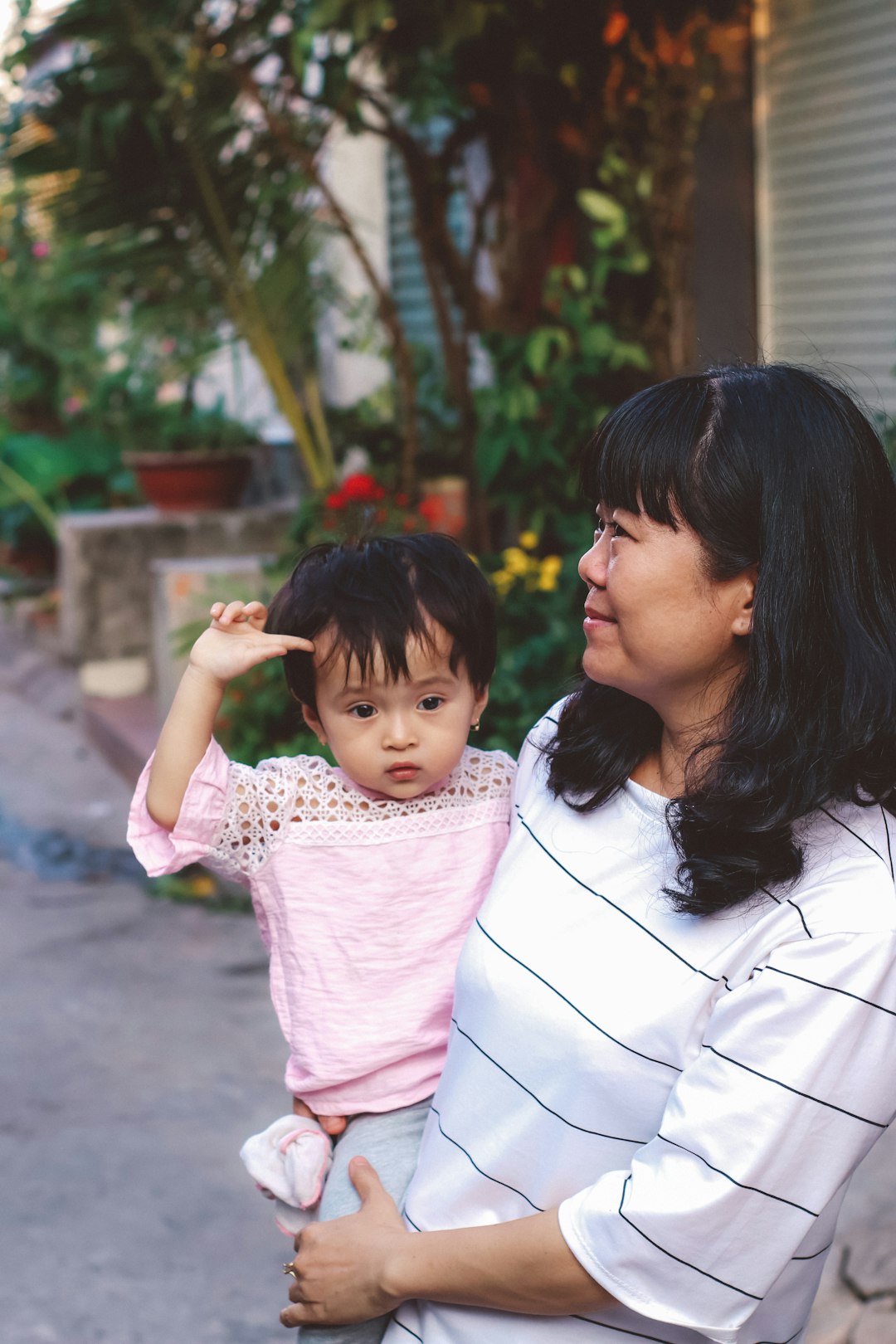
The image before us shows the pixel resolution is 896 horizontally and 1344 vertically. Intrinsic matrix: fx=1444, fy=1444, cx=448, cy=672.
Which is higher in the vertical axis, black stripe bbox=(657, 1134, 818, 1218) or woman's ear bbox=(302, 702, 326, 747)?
woman's ear bbox=(302, 702, 326, 747)

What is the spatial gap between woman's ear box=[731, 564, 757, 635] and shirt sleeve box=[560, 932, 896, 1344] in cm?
32

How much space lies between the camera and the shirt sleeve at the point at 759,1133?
121cm

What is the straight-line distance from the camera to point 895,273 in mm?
4680

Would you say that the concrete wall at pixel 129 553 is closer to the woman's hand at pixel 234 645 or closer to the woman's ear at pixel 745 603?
the woman's hand at pixel 234 645

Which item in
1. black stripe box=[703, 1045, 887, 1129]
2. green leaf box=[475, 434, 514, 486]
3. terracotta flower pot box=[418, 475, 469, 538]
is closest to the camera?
black stripe box=[703, 1045, 887, 1129]

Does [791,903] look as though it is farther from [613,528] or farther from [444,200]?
[444,200]

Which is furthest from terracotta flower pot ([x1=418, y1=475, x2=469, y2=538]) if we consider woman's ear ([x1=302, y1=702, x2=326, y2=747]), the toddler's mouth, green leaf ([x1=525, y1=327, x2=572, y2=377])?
the toddler's mouth

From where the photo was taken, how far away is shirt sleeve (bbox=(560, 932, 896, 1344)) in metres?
1.21

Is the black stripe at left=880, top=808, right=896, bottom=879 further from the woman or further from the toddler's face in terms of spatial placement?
the toddler's face

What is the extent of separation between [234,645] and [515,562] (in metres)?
3.56

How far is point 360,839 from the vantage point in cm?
177

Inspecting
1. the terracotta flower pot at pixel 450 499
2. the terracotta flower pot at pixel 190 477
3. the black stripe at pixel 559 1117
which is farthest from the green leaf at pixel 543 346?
the black stripe at pixel 559 1117

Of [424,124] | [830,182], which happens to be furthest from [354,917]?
[424,124]

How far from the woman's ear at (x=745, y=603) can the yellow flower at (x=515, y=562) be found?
375 centimetres
